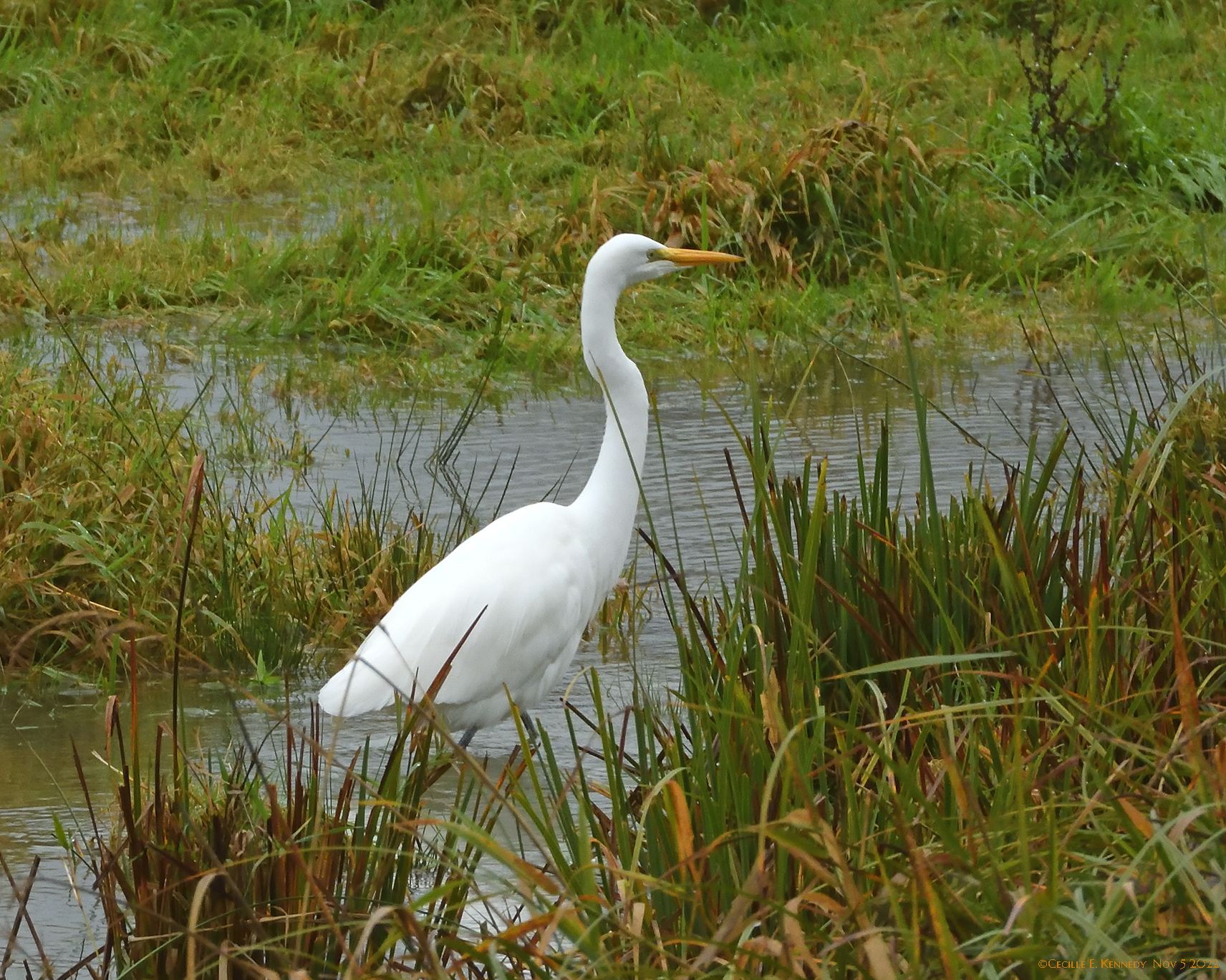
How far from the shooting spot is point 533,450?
581 cm

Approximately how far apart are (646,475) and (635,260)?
51.4 inches

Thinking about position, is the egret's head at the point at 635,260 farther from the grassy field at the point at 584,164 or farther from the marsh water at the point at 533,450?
the grassy field at the point at 584,164

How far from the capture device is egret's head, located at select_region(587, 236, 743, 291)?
4.11 meters

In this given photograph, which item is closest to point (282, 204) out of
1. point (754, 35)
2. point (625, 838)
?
point (754, 35)

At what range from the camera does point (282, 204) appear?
8961mm

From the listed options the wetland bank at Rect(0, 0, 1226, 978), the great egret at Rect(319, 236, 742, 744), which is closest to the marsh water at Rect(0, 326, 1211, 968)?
the wetland bank at Rect(0, 0, 1226, 978)

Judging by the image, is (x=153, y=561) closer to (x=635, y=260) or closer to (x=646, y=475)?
(x=635, y=260)

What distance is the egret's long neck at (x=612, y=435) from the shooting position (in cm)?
392

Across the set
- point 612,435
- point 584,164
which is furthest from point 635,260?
point 584,164

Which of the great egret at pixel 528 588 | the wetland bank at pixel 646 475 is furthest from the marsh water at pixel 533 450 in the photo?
the great egret at pixel 528 588

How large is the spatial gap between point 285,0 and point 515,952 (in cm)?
1001

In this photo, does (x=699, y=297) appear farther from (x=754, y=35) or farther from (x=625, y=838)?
(x=625, y=838)


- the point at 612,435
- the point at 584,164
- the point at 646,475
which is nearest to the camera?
the point at 612,435

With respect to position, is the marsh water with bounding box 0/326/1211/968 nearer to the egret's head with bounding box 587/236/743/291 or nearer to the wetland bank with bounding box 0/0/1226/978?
the wetland bank with bounding box 0/0/1226/978
